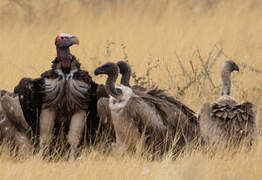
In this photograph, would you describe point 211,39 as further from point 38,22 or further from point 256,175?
point 256,175

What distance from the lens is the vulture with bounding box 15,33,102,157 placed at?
9.41m

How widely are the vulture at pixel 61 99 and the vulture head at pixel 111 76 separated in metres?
0.18

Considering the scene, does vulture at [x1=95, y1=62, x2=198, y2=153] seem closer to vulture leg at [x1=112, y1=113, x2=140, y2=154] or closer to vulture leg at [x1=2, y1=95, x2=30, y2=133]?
vulture leg at [x1=112, y1=113, x2=140, y2=154]

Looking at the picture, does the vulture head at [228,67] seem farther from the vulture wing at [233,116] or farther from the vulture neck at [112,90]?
the vulture neck at [112,90]

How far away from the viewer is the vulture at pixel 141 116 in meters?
9.23

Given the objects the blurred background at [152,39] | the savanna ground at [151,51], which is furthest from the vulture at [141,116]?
the blurred background at [152,39]

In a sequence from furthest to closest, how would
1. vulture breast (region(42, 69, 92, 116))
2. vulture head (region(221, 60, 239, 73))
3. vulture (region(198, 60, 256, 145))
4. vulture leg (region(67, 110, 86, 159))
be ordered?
vulture head (region(221, 60, 239, 73)) → vulture leg (region(67, 110, 86, 159)) → vulture breast (region(42, 69, 92, 116)) → vulture (region(198, 60, 256, 145))

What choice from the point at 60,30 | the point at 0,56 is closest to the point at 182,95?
the point at 0,56

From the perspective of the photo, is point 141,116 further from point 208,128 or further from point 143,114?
point 208,128

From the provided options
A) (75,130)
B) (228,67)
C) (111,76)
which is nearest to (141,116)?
(111,76)

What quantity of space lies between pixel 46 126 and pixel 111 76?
95cm

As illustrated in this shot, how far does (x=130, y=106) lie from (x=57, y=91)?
2.80ft

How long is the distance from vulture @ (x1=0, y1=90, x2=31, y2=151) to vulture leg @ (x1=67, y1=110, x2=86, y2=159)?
486 mm

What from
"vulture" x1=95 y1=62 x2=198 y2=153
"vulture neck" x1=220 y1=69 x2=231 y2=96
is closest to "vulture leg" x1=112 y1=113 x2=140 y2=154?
"vulture" x1=95 y1=62 x2=198 y2=153
